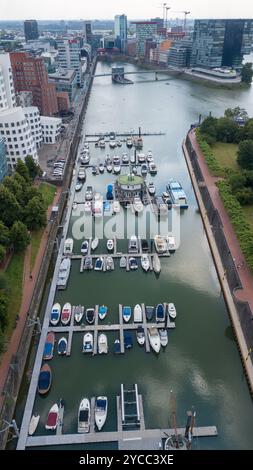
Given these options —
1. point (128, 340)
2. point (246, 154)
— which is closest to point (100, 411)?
point (128, 340)

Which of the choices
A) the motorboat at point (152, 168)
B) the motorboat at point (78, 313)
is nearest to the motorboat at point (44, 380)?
the motorboat at point (78, 313)

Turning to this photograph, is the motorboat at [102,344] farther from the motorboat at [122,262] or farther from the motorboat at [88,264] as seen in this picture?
the motorboat at [122,262]

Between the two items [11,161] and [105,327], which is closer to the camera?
[105,327]

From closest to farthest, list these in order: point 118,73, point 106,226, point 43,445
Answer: point 43,445, point 106,226, point 118,73

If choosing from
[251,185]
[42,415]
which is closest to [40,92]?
[251,185]

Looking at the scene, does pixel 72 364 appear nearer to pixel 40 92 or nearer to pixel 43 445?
pixel 43 445

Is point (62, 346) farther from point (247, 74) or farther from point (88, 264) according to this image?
point (247, 74)
